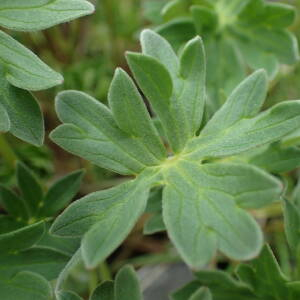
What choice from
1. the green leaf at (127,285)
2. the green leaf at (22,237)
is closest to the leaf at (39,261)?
the green leaf at (22,237)

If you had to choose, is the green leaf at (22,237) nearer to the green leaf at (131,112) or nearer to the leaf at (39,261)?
the leaf at (39,261)

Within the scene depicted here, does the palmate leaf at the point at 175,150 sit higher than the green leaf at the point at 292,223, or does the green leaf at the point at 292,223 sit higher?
the palmate leaf at the point at 175,150

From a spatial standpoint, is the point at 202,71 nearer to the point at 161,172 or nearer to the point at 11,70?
the point at 161,172

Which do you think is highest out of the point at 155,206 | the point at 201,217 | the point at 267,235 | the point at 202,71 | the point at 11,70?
the point at 11,70

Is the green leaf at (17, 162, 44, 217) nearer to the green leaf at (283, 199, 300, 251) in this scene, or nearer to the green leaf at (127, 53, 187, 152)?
the green leaf at (127, 53, 187, 152)

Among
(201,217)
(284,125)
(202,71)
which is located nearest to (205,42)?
(202,71)

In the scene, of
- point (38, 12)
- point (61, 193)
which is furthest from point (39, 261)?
point (38, 12)
